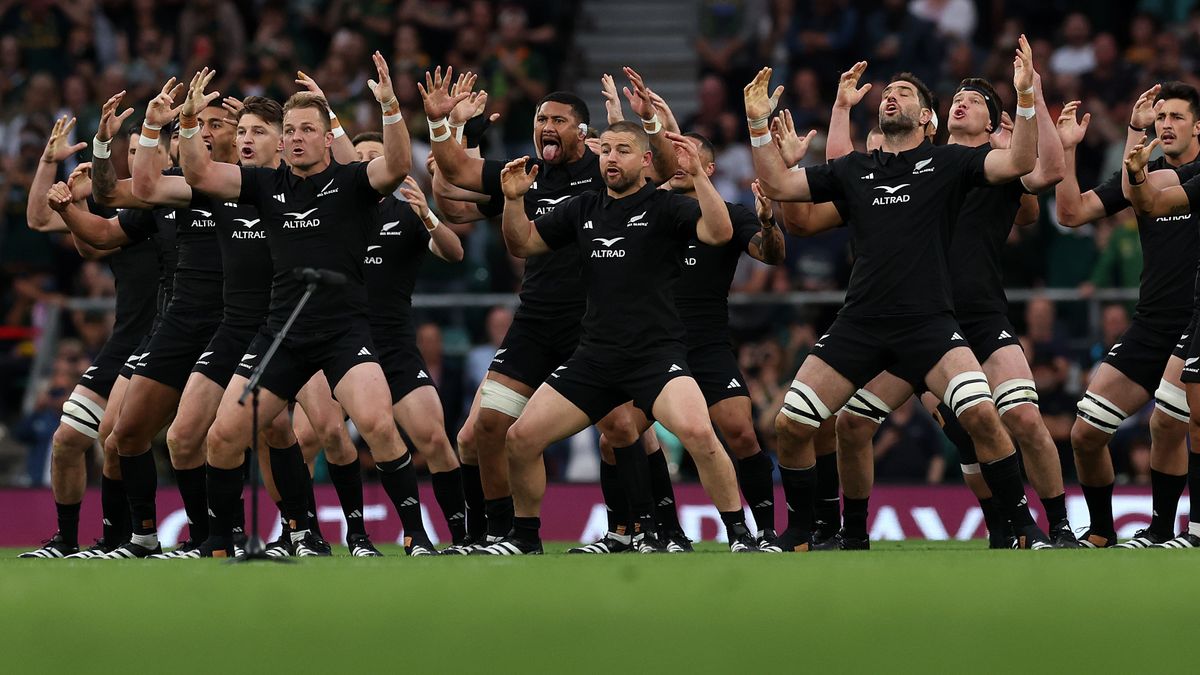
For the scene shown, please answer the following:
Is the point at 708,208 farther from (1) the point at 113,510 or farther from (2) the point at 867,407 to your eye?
(1) the point at 113,510

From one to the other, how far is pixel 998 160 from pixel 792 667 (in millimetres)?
4073

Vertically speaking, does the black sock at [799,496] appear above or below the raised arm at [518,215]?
below

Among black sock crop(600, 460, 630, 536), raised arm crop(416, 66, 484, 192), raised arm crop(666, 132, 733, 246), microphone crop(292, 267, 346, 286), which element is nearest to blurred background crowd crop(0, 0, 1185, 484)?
black sock crop(600, 460, 630, 536)

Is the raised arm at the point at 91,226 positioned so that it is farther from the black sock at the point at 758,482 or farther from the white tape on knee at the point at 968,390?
the white tape on knee at the point at 968,390

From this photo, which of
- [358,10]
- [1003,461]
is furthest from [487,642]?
[358,10]

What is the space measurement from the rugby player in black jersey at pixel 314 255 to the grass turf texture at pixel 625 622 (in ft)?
8.04

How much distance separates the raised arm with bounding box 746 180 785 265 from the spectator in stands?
9971mm

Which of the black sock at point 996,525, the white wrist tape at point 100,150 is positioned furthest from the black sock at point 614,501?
the white wrist tape at point 100,150

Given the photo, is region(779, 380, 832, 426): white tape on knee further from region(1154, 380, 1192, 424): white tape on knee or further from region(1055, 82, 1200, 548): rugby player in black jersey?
region(1154, 380, 1192, 424): white tape on knee

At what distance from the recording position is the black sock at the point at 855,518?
11.3 metres

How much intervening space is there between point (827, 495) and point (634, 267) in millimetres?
2125

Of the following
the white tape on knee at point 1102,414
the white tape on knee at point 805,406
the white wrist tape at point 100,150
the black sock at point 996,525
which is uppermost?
the white wrist tape at point 100,150

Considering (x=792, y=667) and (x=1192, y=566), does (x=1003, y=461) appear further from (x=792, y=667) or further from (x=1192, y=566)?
(x=792, y=667)

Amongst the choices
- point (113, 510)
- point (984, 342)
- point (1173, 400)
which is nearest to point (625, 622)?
point (984, 342)
